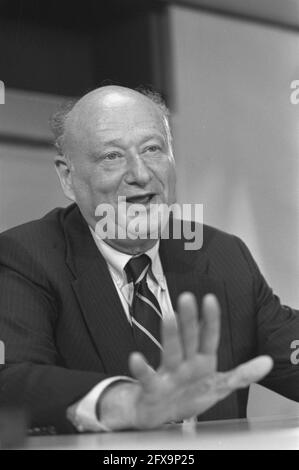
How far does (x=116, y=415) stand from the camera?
3.96 feet

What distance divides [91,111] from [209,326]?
0.78m

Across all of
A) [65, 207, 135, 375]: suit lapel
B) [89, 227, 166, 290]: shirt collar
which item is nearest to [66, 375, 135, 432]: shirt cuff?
[65, 207, 135, 375]: suit lapel

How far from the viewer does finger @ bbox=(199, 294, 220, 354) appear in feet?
3.32

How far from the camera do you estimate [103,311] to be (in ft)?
5.33

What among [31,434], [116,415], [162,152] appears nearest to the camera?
[116,415]

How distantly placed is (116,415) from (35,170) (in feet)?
2.28

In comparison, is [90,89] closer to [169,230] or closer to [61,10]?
[61,10]

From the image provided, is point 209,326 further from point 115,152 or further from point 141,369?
point 115,152

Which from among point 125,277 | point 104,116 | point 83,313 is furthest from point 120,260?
point 104,116

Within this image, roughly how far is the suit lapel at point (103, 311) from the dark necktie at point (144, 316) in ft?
0.07

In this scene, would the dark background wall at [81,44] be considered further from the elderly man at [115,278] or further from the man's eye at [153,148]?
the man's eye at [153,148]

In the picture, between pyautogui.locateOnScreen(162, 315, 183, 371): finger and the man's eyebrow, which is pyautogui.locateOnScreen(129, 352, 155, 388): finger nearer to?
pyautogui.locateOnScreen(162, 315, 183, 371): finger
